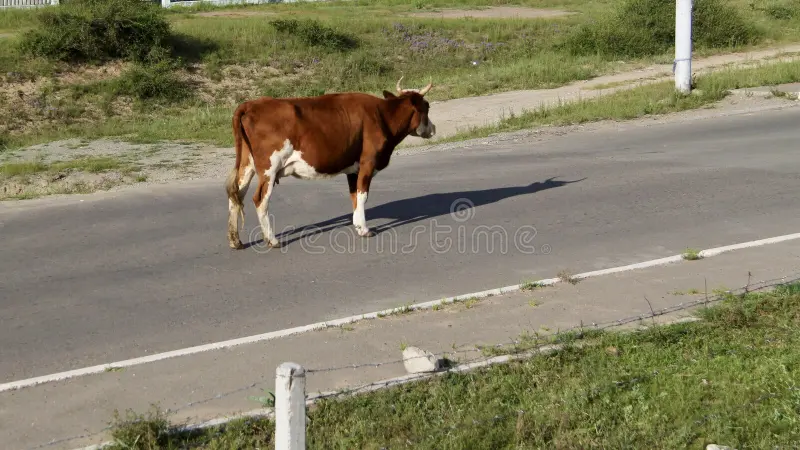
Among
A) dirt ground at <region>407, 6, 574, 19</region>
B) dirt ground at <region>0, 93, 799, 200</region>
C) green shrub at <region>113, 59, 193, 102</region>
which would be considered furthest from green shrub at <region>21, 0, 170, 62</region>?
dirt ground at <region>407, 6, 574, 19</region>

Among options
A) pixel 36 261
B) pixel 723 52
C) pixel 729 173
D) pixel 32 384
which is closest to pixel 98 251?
pixel 36 261

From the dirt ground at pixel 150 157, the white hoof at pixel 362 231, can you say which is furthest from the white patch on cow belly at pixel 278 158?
the dirt ground at pixel 150 157

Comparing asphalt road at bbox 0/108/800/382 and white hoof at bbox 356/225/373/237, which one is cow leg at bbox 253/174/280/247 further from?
white hoof at bbox 356/225/373/237

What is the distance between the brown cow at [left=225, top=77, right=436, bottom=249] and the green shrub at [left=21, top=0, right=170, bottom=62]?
19498mm

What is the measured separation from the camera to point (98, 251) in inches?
418

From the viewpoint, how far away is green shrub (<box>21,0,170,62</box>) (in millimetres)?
→ 28203

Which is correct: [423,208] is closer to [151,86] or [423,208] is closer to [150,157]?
[150,157]

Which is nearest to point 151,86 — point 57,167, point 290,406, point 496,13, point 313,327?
point 57,167

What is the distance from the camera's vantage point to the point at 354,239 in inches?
430

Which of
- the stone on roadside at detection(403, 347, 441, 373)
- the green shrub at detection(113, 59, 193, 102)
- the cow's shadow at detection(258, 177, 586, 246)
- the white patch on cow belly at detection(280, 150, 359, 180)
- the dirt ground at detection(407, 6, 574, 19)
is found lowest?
the dirt ground at detection(407, 6, 574, 19)

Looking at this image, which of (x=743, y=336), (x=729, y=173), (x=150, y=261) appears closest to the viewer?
(x=743, y=336)

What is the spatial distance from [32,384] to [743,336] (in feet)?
16.4

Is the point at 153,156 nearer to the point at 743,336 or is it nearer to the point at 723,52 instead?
the point at 743,336

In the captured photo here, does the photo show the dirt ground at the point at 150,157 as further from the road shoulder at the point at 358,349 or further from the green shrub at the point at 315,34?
the green shrub at the point at 315,34
